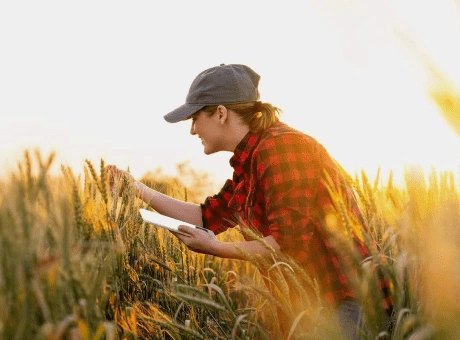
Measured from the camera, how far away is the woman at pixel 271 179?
220 centimetres

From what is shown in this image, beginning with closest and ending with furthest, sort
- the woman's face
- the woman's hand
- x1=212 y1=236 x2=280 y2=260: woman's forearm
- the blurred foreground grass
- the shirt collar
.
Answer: the blurred foreground grass < the woman's hand < x1=212 y1=236 x2=280 y2=260: woman's forearm < the shirt collar < the woman's face

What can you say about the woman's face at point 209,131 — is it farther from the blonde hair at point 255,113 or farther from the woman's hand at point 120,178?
the woman's hand at point 120,178

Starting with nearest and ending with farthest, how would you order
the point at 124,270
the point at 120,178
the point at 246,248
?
the point at 124,270
the point at 246,248
the point at 120,178

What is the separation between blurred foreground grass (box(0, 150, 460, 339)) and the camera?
1.04m

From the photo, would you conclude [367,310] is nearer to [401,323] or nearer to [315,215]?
[401,323]

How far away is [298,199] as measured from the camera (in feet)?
7.28

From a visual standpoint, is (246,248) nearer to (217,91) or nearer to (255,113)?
(255,113)

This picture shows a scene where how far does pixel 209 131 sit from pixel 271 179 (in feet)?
1.92

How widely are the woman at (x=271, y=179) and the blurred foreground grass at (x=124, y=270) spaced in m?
0.21

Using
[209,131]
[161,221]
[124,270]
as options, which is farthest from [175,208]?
[124,270]

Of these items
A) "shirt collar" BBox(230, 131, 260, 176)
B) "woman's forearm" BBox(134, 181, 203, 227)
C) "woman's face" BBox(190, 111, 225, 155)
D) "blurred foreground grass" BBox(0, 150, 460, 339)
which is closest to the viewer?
"blurred foreground grass" BBox(0, 150, 460, 339)

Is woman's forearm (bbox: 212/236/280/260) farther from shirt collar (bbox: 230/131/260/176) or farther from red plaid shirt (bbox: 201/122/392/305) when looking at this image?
shirt collar (bbox: 230/131/260/176)

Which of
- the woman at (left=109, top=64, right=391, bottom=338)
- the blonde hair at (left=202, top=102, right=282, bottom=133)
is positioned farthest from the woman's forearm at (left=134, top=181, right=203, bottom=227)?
the blonde hair at (left=202, top=102, right=282, bottom=133)

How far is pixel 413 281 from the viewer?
5.28 feet
